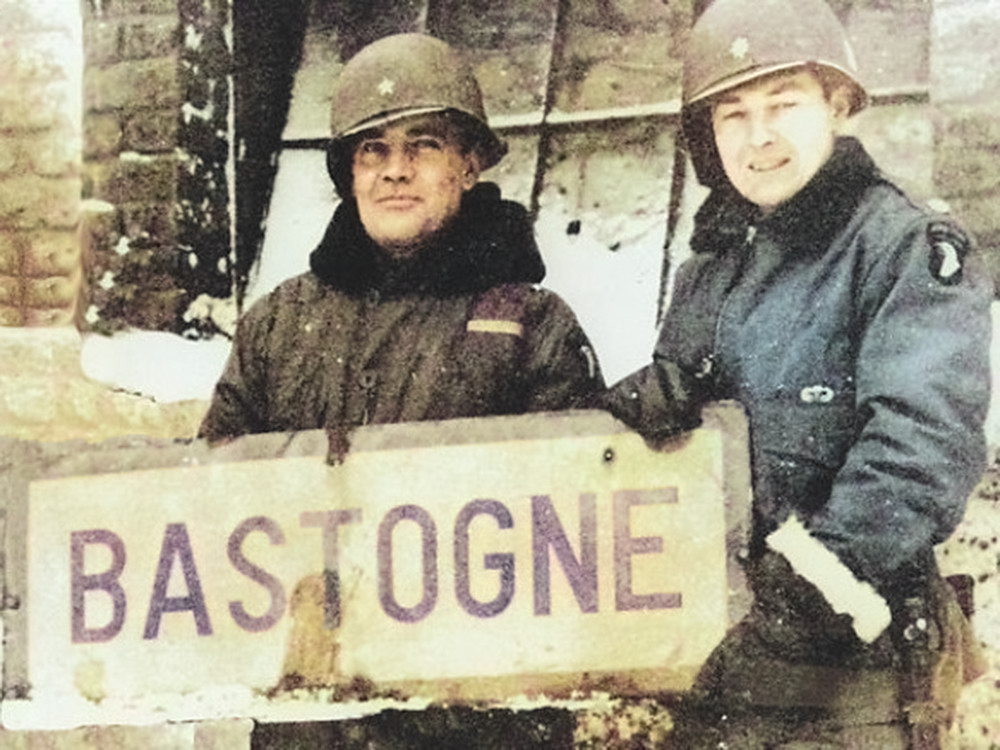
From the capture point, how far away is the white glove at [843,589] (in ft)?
5.17

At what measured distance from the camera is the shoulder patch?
5.31ft

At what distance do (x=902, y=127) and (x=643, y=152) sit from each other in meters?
0.39

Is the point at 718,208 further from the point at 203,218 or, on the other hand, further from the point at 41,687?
the point at 41,687

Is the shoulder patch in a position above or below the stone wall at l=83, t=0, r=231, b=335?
below

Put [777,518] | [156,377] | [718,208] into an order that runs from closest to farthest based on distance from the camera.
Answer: [777,518], [718,208], [156,377]

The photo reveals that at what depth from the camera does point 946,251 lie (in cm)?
162

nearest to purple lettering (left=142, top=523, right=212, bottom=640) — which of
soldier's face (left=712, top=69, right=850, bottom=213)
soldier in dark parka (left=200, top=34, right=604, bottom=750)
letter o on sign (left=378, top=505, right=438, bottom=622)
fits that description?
soldier in dark parka (left=200, top=34, right=604, bottom=750)

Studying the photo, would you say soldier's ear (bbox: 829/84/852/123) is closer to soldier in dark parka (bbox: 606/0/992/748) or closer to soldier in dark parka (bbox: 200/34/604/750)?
soldier in dark parka (bbox: 606/0/992/748)

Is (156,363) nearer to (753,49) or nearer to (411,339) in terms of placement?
(411,339)

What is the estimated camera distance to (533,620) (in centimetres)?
168

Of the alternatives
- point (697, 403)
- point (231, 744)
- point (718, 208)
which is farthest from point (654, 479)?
point (231, 744)

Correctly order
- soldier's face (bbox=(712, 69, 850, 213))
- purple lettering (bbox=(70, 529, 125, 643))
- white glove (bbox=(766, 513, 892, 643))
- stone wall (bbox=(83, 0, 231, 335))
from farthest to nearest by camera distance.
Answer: stone wall (bbox=(83, 0, 231, 335)) → purple lettering (bbox=(70, 529, 125, 643)) → soldier's face (bbox=(712, 69, 850, 213)) → white glove (bbox=(766, 513, 892, 643))

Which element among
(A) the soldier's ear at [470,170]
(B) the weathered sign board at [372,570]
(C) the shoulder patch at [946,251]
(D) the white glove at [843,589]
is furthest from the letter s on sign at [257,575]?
(C) the shoulder patch at [946,251]

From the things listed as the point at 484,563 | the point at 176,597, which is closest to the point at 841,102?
the point at 484,563
